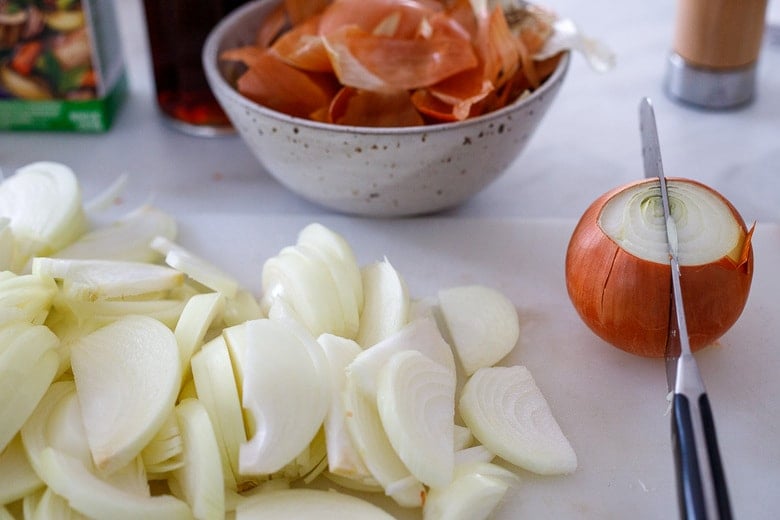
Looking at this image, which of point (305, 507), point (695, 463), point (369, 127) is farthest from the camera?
point (369, 127)

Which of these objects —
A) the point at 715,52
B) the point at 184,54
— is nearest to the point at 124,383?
the point at 184,54

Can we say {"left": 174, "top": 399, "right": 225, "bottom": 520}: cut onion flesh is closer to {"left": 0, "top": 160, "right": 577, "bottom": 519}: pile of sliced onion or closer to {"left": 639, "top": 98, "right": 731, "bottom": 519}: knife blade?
{"left": 0, "top": 160, "right": 577, "bottom": 519}: pile of sliced onion

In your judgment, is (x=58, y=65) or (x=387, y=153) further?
(x=58, y=65)

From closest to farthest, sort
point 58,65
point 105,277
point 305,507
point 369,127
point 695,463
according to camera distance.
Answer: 1. point 695,463
2. point 305,507
3. point 105,277
4. point 369,127
5. point 58,65

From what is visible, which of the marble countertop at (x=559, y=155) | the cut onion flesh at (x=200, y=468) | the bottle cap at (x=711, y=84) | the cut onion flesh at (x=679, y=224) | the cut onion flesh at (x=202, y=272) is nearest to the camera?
the cut onion flesh at (x=200, y=468)

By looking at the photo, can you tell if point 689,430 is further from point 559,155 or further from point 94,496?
point 559,155

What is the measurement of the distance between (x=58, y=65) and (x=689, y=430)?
1030mm

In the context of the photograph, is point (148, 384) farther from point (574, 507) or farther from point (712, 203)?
point (712, 203)

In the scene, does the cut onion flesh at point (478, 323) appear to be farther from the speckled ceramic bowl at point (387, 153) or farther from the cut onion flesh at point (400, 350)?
the speckled ceramic bowl at point (387, 153)

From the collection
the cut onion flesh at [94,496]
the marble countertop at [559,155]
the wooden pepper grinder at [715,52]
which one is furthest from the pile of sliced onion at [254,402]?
the wooden pepper grinder at [715,52]

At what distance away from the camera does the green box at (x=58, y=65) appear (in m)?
1.25

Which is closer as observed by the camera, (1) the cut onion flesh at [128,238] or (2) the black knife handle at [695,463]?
(2) the black knife handle at [695,463]

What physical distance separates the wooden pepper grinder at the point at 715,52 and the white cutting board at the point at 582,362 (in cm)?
36

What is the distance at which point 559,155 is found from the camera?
131cm
